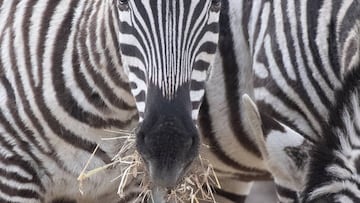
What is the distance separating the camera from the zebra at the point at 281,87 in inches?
181

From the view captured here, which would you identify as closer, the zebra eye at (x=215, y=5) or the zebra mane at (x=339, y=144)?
the zebra mane at (x=339, y=144)

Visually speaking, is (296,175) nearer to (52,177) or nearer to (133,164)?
(133,164)

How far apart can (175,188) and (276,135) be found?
106cm

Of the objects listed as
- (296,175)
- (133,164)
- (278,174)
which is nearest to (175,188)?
(133,164)

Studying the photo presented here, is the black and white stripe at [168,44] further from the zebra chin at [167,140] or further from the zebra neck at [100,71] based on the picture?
the zebra neck at [100,71]

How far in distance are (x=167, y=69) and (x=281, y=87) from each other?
3.20 ft

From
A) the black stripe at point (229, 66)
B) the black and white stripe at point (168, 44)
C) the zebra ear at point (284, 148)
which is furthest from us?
the black stripe at point (229, 66)

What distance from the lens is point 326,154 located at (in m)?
4.39

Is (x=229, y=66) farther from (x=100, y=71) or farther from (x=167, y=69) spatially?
(x=167, y=69)

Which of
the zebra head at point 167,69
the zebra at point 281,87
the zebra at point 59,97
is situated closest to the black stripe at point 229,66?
the zebra at point 281,87

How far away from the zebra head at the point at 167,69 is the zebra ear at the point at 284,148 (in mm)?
585

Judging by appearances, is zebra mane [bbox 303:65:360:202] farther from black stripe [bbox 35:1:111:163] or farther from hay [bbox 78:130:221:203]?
black stripe [bbox 35:1:111:163]

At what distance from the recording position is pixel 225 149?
22.3 ft

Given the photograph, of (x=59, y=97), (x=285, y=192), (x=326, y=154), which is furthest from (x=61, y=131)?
(x=326, y=154)
